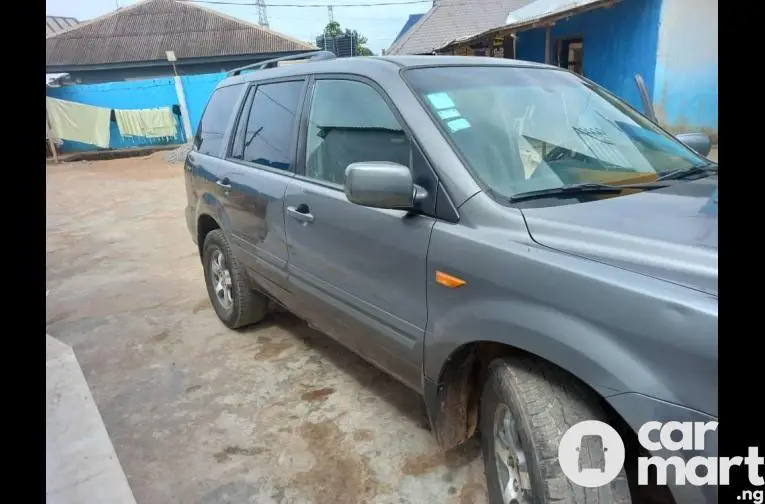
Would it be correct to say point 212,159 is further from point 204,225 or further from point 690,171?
point 690,171

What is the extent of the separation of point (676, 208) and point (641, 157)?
606 millimetres

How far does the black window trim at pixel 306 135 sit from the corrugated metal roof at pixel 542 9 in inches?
365

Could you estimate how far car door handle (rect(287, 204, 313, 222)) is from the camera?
2859 mm

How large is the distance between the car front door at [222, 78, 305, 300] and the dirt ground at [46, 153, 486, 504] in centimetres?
62

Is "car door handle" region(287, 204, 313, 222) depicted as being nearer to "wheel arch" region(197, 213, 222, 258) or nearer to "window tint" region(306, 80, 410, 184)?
"window tint" region(306, 80, 410, 184)

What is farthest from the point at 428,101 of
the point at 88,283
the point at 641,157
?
the point at 88,283

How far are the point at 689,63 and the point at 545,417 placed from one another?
10508 millimetres

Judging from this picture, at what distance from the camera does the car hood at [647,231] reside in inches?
60.0

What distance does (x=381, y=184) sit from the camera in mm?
2109

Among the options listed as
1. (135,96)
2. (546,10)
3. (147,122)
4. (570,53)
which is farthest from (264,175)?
(135,96)

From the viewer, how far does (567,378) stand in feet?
5.93

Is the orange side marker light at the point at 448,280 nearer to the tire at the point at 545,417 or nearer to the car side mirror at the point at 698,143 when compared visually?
the tire at the point at 545,417

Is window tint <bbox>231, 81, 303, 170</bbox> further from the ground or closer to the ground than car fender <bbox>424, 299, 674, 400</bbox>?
further from the ground

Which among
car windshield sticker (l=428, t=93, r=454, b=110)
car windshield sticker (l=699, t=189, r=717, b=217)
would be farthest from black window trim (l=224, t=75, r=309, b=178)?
car windshield sticker (l=699, t=189, r=717, b=217)
